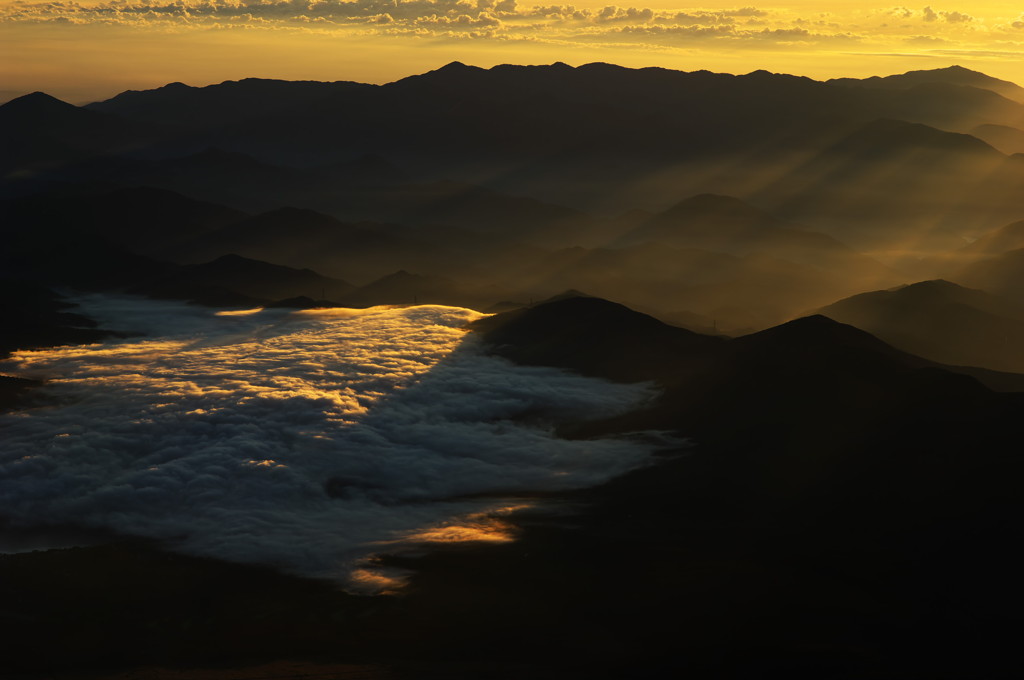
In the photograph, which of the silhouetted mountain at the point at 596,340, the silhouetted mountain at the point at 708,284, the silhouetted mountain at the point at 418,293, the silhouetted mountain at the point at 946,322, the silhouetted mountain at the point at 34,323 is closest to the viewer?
the silhouetted mountain at the point at 596,340

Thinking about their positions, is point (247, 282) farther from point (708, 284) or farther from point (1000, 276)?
point (1000, 276)

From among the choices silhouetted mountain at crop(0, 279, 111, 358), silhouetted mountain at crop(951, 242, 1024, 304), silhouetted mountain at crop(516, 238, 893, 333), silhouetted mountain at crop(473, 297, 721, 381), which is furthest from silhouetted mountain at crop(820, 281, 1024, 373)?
silhouetted mountain at crop(0, 279, 111, 358)

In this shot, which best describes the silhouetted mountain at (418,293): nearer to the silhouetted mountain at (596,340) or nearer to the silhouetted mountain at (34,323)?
the silhouetted mountain at (34,323)

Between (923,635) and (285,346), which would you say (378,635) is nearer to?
(923,635)

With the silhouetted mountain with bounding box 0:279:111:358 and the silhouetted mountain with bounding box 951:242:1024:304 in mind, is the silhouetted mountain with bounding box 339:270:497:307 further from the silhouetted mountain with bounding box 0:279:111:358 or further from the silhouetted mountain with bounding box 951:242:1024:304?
the silhouetted mountain with bounding box 951:242:1024:304

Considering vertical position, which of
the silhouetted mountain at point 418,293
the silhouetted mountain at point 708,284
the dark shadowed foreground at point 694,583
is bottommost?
the silhouetted mountain at point 708,284

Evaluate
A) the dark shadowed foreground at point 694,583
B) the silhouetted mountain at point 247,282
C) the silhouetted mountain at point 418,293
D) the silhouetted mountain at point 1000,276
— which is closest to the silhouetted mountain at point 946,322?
the silhouetted mountain at point 1000,276

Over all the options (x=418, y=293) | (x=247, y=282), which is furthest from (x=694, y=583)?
(x=247, y=282)

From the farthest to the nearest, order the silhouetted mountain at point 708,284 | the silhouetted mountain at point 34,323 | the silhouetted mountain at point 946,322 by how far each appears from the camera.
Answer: the silhouetted mountain at point 708,284, the silhouetted mountain at point 946,322, the silhouetted mountain at point 34,323

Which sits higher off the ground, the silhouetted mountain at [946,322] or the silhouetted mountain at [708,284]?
the silhouetted mountain at [946,322]
